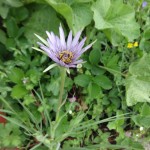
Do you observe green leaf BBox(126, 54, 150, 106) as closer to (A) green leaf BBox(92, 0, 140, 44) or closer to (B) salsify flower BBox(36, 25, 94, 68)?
(A) green leaf BBox(92, 0, 140, 44)

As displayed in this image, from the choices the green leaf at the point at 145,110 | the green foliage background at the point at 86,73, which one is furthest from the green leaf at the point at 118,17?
the green leaf at the point at 145,110

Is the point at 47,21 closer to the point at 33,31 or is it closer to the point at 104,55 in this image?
the point at 33,31

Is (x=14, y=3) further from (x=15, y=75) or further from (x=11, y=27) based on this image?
(x=15, y=75)

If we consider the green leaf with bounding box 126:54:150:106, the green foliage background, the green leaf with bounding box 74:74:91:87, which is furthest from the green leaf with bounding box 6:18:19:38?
the green leaf with bounding box 126:54:150:106

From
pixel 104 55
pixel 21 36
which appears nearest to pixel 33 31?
pixel 21 36

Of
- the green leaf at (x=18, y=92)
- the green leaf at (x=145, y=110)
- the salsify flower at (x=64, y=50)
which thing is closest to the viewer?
the salsify flower at (x=64, y=50)

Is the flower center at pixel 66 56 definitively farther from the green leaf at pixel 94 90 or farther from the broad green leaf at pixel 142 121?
the broad green leaf at pixel 142 121

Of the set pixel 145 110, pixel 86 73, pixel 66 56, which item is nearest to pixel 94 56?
pixel 86 73
